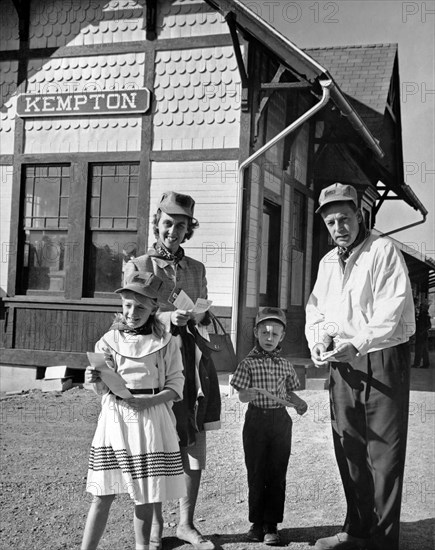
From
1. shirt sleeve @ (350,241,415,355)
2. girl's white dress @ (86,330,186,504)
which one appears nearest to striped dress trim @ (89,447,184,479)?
girl's white dress @ (86,330,186,504)

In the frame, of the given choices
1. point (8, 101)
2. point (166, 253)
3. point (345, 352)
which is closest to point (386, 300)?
point (345, 352)

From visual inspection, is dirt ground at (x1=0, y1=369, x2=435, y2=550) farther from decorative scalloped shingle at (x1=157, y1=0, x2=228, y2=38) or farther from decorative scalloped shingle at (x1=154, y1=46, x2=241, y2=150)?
decorative scalloped shingle at (x1=157, y1=0, x2=228, y2=38)

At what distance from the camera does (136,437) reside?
3.12 m

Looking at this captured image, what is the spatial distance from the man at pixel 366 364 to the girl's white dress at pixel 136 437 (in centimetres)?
84

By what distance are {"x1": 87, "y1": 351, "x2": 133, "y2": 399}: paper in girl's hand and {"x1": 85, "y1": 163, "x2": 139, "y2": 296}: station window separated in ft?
20.1

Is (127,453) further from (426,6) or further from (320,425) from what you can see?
(320,425)

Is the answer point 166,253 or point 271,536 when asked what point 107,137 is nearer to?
point 166,253

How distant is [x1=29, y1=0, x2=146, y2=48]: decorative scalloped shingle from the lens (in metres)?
9.17

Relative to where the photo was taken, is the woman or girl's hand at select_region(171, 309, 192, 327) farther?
the woman

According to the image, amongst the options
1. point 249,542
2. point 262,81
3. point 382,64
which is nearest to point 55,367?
point 262,81

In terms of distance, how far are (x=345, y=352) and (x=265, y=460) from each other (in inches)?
34.2

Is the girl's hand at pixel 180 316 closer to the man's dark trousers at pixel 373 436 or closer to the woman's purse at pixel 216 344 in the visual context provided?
the woman's purse at pixel 216 344

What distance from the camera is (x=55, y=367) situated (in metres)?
9.23

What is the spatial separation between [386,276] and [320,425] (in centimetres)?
373
